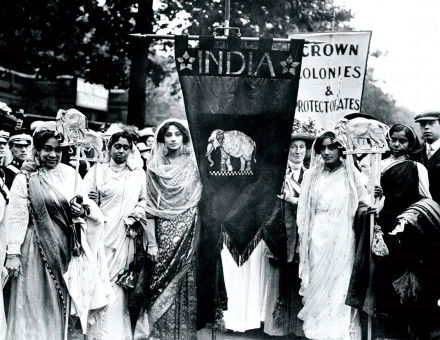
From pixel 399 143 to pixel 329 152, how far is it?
662 millimetres

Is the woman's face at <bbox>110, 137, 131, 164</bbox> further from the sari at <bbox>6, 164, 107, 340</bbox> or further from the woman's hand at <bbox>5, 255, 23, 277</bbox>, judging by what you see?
the woman's hand at <bbox>5, 255, 23, 277</bbox>

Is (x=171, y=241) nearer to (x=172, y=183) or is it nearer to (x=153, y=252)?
(x=153, y=252)

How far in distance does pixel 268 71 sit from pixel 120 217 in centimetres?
189

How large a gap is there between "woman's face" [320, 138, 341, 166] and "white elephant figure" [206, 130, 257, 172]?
97 centimetres

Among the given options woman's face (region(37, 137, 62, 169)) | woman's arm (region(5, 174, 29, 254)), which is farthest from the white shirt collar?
woman's arm (region(5, 174, 29, 254))

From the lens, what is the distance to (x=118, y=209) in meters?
7.11

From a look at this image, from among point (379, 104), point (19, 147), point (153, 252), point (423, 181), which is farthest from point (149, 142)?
point (379, 104)

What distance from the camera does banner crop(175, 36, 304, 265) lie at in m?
6.56

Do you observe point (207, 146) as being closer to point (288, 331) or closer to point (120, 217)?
point (120, 217)

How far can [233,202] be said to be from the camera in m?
6.67

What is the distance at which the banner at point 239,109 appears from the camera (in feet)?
21.5

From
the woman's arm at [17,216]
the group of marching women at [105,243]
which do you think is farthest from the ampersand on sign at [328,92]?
the woman's arm at [17,216]

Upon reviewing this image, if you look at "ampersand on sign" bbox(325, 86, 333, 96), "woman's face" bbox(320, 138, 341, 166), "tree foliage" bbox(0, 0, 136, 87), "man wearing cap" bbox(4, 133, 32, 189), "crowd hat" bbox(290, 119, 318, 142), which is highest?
"tree foliage" bbox(0, 0, 136, 87)

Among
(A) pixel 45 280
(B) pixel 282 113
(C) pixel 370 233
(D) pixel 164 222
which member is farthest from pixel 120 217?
(C) pixel 370 233
